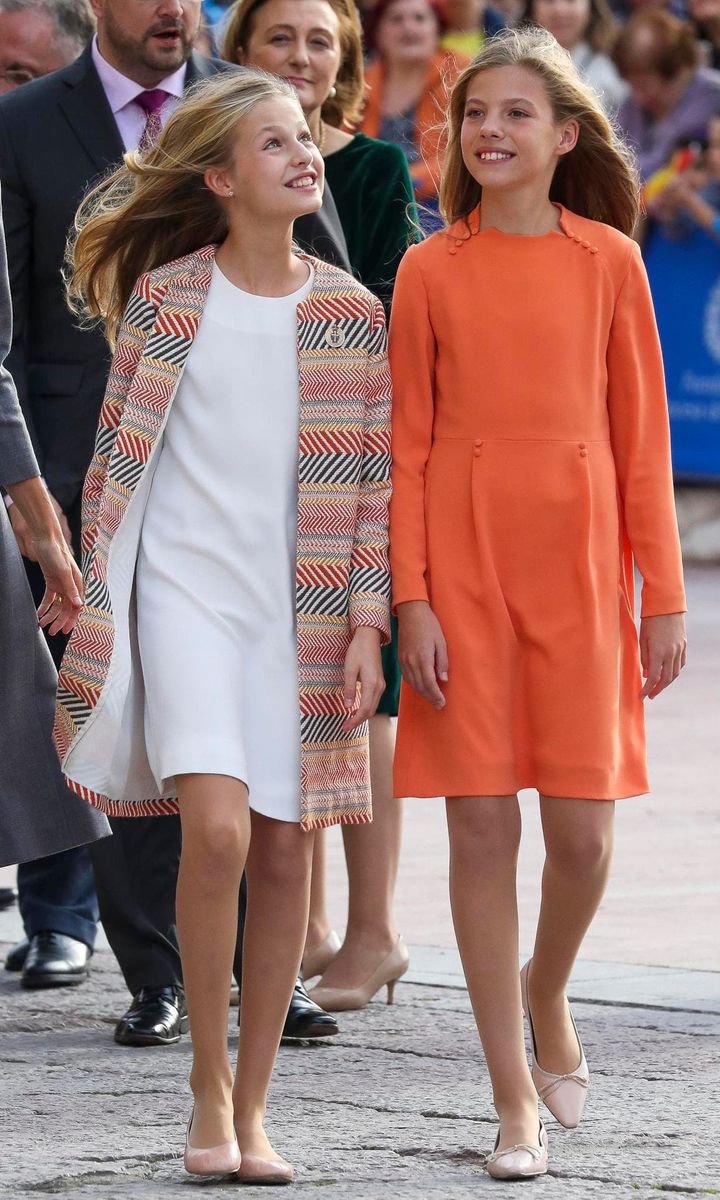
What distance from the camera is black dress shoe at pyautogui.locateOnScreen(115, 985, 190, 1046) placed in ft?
15.2

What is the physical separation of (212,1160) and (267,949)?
34 cm

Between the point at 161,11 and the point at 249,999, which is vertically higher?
the point at 161,11

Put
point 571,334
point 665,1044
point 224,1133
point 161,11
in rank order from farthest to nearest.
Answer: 1. point 161,11
2. point 665,1044
3. point 571,334
4. point 224,1133

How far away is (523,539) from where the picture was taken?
3.77m

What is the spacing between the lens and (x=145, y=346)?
3727 mm

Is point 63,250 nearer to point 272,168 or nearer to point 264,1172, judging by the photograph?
point 272,168

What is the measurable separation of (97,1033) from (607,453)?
5.76 feet

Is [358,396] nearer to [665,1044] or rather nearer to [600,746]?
[600,746]

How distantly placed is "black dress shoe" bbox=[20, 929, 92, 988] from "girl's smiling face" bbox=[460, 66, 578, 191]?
87.6 inches

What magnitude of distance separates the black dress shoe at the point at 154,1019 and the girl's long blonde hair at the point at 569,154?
1.72 metres

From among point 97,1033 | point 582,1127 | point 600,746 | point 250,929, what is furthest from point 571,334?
point 97,1033

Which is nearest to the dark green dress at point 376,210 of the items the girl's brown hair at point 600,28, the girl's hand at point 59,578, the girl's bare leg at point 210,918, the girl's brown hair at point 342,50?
the girl's brown hair at point 342,50

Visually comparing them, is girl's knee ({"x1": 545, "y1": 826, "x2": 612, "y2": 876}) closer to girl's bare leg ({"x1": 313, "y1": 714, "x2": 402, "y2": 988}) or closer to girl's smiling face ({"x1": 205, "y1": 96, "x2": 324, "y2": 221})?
girl's smiling face ({"x1": 205, "y1": 96, "x2": 324, "y2": 221})

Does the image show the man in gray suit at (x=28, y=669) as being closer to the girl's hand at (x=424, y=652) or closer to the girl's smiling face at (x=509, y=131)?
the girl's hand at (x=424, y=652)
